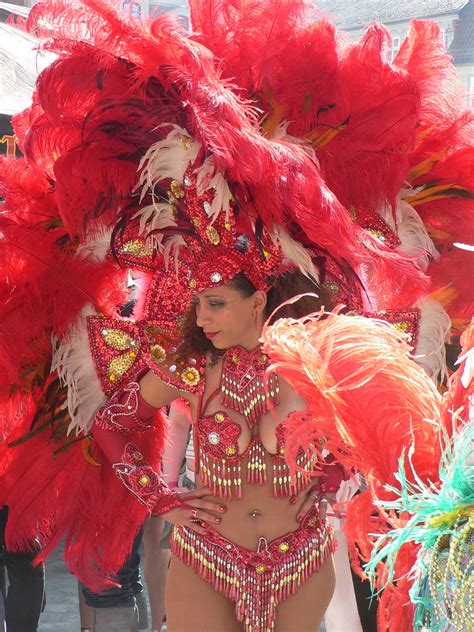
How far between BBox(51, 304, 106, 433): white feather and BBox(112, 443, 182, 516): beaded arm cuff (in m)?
0.20

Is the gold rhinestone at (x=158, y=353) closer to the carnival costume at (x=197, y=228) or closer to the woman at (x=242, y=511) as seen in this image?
the carnival costume at (x=197, y=228)

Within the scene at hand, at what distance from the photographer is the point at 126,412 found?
2.88m

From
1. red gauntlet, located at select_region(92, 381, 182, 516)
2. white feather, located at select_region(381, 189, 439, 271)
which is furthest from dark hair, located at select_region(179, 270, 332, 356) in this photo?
white feather, located at select_region(381, 189, 439, 271)

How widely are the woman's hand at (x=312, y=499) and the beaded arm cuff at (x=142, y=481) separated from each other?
0.35 meters

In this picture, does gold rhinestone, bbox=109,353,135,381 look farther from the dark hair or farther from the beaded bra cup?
the beaded bra cup

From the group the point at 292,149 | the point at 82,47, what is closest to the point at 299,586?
the point at 292,149

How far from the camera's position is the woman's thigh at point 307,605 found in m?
2.74

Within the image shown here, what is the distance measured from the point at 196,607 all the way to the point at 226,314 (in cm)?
80

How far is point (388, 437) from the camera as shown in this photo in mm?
1667

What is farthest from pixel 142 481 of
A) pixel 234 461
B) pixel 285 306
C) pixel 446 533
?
pixel 446 533

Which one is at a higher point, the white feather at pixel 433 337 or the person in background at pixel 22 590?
the white feather at pixel 433 337

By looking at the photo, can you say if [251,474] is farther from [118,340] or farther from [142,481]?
[118,340]

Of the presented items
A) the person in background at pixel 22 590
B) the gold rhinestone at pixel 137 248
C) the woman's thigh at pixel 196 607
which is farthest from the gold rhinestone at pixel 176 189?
the person in background at pixel 22 590

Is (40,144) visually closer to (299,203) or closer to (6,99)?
(299,203)
